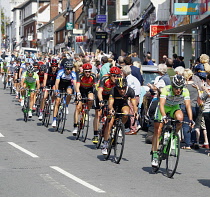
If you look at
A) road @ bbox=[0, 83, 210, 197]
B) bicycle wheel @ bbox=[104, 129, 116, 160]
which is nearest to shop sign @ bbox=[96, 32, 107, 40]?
road @ bbox=[0, 83, 210, 197]

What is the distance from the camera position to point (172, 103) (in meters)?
11.9

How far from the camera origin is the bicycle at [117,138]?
12.9 metres

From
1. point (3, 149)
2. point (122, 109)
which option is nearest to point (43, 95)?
point (3, 149)

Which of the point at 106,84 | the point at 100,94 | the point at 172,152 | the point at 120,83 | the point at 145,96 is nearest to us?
the point at 172,152

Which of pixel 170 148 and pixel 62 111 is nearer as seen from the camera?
pixel 170 148

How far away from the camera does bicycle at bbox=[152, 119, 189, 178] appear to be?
11.3 metres

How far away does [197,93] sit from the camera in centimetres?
1595

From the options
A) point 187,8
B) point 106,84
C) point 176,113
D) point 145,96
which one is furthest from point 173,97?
point 187,8

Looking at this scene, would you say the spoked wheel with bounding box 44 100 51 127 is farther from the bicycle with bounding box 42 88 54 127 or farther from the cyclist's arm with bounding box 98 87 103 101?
the cyclist's arm with bounding box 98 87 103 101

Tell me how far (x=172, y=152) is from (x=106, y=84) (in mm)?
3395

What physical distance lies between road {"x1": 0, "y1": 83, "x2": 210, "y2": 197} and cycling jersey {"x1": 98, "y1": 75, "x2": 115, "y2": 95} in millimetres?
1306

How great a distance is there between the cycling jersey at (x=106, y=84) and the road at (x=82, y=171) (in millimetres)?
1306

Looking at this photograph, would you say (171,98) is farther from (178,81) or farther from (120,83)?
(120,83)

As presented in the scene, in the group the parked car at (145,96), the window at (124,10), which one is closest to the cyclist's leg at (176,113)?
the parked car at (145,96)
